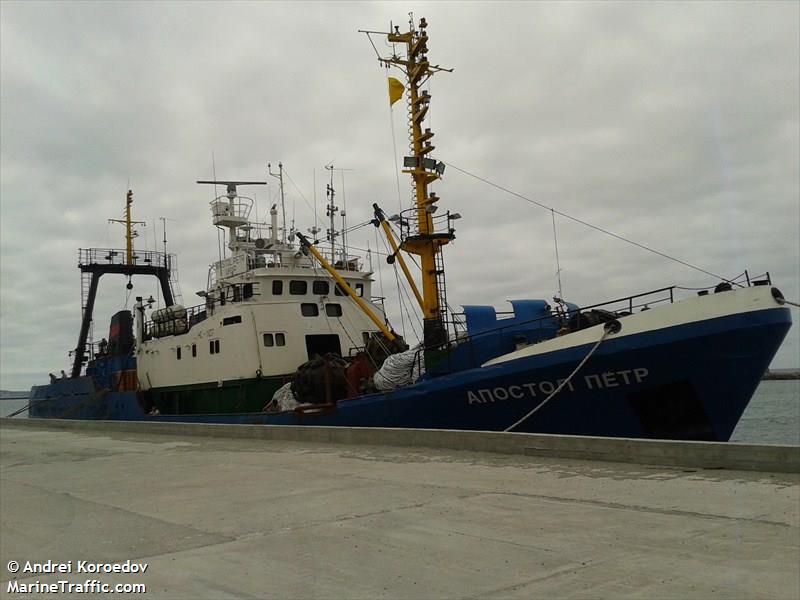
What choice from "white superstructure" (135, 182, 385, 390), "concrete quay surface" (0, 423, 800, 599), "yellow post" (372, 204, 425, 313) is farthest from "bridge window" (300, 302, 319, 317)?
"concrete quay surface" (0, 423, 800, 599)

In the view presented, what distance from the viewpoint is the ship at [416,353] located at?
440 inches

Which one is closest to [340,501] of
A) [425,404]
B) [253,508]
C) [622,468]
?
[253,508]

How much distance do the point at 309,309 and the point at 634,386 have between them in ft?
34.2

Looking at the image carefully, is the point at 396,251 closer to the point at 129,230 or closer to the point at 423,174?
the point at 423,174

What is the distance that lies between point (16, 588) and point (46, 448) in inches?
532

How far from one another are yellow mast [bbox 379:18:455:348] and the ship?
4cm

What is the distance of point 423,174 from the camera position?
688 inches

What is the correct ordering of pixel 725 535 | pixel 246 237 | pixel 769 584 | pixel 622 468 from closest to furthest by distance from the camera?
pixel 769 584 < pixel 725 535 < pixel 622 468 < pixel 246 237

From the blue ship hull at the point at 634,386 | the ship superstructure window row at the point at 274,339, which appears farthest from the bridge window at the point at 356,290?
the blue ship hull at the point at 634,386

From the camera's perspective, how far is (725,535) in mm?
5258

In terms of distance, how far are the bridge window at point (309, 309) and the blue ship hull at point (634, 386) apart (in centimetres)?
624

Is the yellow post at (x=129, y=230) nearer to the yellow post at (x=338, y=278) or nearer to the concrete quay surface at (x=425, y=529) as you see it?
the yellow post at (x=338, y=278)

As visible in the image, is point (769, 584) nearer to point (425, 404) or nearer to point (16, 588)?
point (16, 588)

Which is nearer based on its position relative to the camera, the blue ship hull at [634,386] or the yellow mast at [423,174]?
the blue ship hull at [634,386]
